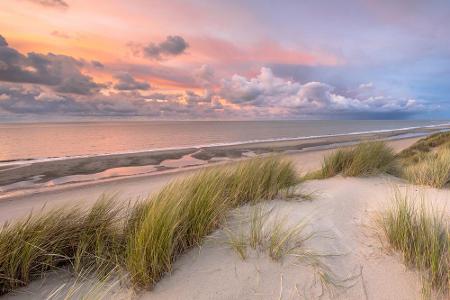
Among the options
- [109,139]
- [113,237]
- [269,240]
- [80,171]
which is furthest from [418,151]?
[109,139]

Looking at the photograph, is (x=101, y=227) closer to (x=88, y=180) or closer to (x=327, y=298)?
(x=327, y=298)

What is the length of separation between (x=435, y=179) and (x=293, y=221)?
14.6 ft

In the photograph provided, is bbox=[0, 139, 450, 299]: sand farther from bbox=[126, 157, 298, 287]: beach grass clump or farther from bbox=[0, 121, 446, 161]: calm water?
bbox=[0, 121, 446, 161]: calm water

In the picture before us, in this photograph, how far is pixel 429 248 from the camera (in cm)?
300

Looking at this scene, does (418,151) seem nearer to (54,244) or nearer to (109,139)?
(54,244)

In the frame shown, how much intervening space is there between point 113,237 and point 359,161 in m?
6.51

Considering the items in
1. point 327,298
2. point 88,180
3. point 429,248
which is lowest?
point 88,180

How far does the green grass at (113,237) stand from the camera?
107 inches

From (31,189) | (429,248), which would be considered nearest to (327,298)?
(429,248)

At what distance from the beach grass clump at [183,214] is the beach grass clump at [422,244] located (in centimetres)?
212

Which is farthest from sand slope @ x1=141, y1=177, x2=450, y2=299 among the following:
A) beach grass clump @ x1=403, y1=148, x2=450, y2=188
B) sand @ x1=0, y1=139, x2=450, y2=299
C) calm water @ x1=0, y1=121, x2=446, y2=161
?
calm water @ x1=0, y1=121, x2=446, y2=161

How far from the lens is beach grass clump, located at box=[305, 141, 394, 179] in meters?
7.39

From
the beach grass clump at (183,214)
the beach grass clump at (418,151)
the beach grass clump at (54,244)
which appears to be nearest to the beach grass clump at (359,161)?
the beach grass clump at (183,214)

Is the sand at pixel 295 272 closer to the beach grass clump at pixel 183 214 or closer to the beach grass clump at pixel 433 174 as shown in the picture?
the beach grass clump at pixel 183 214
